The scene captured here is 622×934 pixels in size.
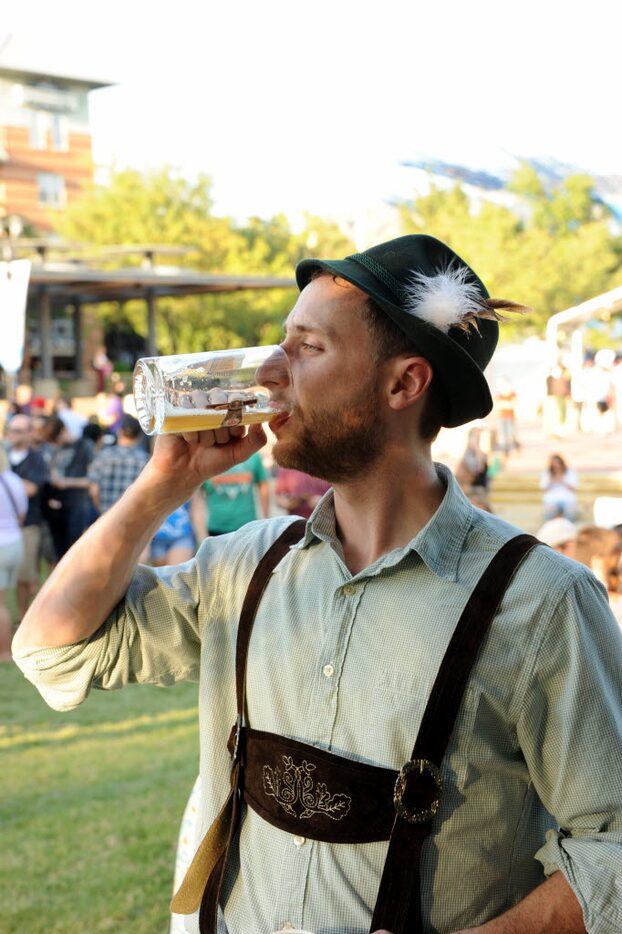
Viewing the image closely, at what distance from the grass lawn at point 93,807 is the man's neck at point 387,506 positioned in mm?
3109

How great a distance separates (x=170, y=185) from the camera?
4241 cm

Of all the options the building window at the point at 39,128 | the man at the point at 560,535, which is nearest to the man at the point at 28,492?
the man at the point at 560,535

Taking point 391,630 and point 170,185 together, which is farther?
point 170,185

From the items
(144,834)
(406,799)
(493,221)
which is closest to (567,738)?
(406,799)

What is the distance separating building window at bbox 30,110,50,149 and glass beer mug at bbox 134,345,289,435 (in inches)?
2781

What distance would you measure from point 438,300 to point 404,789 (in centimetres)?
85

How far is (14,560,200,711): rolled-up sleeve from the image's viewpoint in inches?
81.0

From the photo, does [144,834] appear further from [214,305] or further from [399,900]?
[214,305]

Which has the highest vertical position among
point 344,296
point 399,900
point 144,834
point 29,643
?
point 344,296

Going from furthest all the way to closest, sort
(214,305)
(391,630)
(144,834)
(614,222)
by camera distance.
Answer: (614,222) < (214,305) < (144,834) < (391,630)

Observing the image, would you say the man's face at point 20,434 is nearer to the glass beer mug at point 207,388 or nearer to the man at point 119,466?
the man at point 119,466

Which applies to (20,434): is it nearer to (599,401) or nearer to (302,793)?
(302,793)

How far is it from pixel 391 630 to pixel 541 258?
37870mm

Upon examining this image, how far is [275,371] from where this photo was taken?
194cm
